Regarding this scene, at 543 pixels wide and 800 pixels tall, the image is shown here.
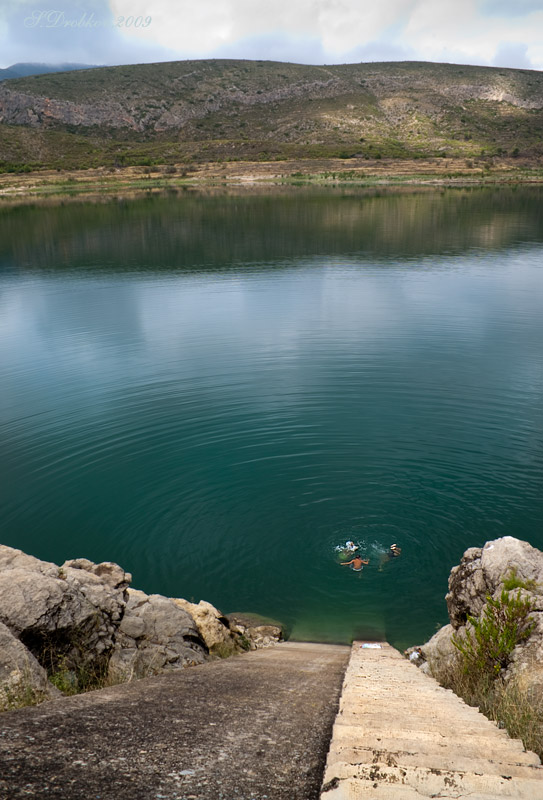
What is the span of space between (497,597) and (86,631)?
657 cm

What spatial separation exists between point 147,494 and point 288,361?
12321mm

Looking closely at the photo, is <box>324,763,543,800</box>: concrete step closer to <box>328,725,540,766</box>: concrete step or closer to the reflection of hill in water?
<box>328,725,540,766</box>: concrete step

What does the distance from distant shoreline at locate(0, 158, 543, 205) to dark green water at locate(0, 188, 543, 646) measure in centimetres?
8895

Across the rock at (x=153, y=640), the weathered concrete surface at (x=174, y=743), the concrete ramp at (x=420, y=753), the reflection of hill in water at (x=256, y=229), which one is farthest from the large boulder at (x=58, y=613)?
the reflection of hill in water at (x=256, y=229)

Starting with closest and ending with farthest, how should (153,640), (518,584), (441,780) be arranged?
1. (441,780)
2. (518,584)
3. (153,640)

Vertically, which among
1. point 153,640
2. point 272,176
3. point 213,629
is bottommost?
point 213,629

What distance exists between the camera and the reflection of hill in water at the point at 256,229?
58.4m

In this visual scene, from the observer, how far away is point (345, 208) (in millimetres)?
91250

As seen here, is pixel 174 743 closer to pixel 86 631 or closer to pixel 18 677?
pixel 18 677

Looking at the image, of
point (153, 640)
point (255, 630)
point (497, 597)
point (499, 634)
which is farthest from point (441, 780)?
point (255, 630)

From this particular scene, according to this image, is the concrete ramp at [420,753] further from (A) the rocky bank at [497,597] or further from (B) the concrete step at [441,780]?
(A) the rocky bank at [497,597]

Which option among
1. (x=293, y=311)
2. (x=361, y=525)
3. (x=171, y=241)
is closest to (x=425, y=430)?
(x=361, y=525)

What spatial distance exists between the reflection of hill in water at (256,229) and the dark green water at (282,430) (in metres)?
9.83

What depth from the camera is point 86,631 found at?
9.51m
